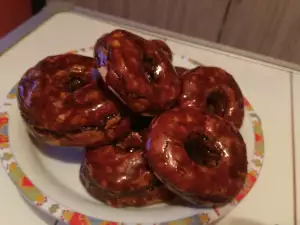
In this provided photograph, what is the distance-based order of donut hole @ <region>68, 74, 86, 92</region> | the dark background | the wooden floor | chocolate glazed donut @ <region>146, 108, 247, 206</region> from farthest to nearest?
the dark background
the wooden floor
donut hole @ <region>68, 74, 86, 92</region>
chocolate glazed donut @ <region>146, 108, 247, 206</region>

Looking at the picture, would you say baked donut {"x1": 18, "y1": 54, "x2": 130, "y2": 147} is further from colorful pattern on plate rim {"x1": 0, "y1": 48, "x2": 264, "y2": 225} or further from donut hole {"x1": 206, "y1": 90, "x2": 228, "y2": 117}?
donut hole {"x1": 206, "y1": 90, "x2": 228, "y2": 117}

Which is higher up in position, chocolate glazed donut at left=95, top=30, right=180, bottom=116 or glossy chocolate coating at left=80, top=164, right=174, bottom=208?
chocolate glazed donut at left=95, top=30, right=180, bottom=116

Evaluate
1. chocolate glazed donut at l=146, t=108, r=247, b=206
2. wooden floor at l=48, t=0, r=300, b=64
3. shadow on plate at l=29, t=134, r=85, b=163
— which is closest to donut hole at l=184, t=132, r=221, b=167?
chocolate glazed donut at l=146, t=108, r=247, b=206

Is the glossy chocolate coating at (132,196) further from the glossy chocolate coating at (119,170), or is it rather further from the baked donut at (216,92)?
the baked donut at (216,92)

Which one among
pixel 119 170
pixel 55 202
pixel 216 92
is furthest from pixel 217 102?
pixel 55 202

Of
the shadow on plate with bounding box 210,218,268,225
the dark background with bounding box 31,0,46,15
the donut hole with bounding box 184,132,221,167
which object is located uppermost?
the donut hole with bounding box 184,132,221,167

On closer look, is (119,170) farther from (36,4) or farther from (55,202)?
(36,4)

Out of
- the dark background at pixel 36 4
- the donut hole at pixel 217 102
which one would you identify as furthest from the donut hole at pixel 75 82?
the dark background at pixel 36 4

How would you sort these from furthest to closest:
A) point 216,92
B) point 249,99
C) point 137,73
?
point 249,99, point 216,92, point 137,73

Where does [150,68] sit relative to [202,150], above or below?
above
